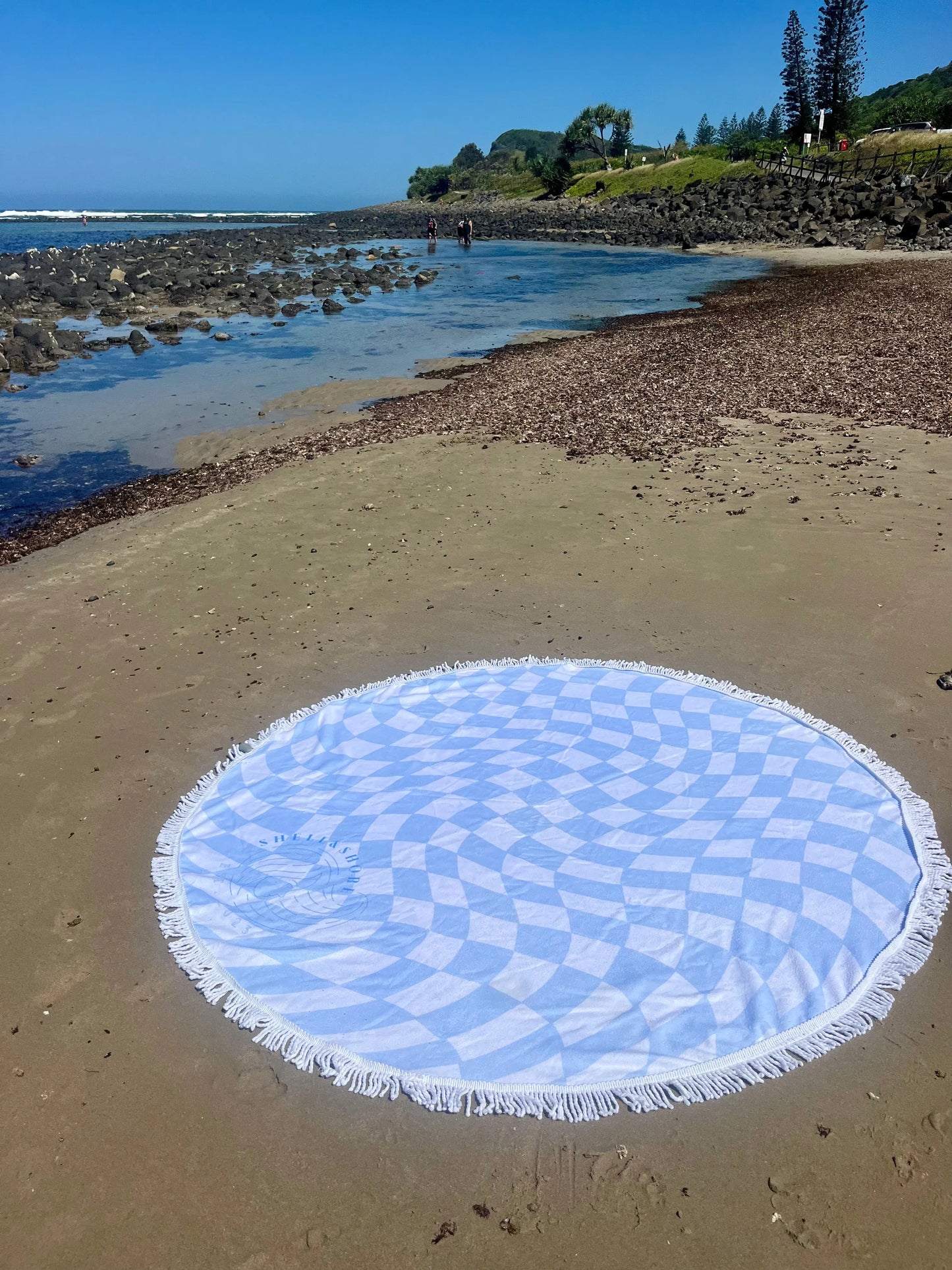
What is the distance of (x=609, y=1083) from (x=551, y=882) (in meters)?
0.82

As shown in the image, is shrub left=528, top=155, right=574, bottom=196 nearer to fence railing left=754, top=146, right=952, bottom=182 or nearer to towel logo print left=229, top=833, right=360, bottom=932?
fence railing left=754, top=146, right=952, bottom=182

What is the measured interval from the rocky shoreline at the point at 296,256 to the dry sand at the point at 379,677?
46.9 ft

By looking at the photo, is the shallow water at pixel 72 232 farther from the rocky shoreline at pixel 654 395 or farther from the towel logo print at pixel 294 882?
the towel logo print at pixel 294 882

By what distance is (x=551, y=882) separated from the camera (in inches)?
136

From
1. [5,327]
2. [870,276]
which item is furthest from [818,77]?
[5,327]

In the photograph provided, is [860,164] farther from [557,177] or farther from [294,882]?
[294,882]

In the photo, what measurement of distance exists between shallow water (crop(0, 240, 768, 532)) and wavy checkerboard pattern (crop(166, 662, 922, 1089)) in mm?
7335

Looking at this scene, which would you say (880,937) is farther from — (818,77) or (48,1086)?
(818,77)

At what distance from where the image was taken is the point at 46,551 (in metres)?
8.45

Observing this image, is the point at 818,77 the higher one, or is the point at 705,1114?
the point at 818,77

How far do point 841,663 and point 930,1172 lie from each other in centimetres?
340

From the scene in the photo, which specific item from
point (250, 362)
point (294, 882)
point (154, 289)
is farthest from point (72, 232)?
point (294, 882)

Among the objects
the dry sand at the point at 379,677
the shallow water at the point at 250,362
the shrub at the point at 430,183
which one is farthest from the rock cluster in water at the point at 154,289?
the shrub at the point at 430,183

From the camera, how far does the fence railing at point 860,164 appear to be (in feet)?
138
